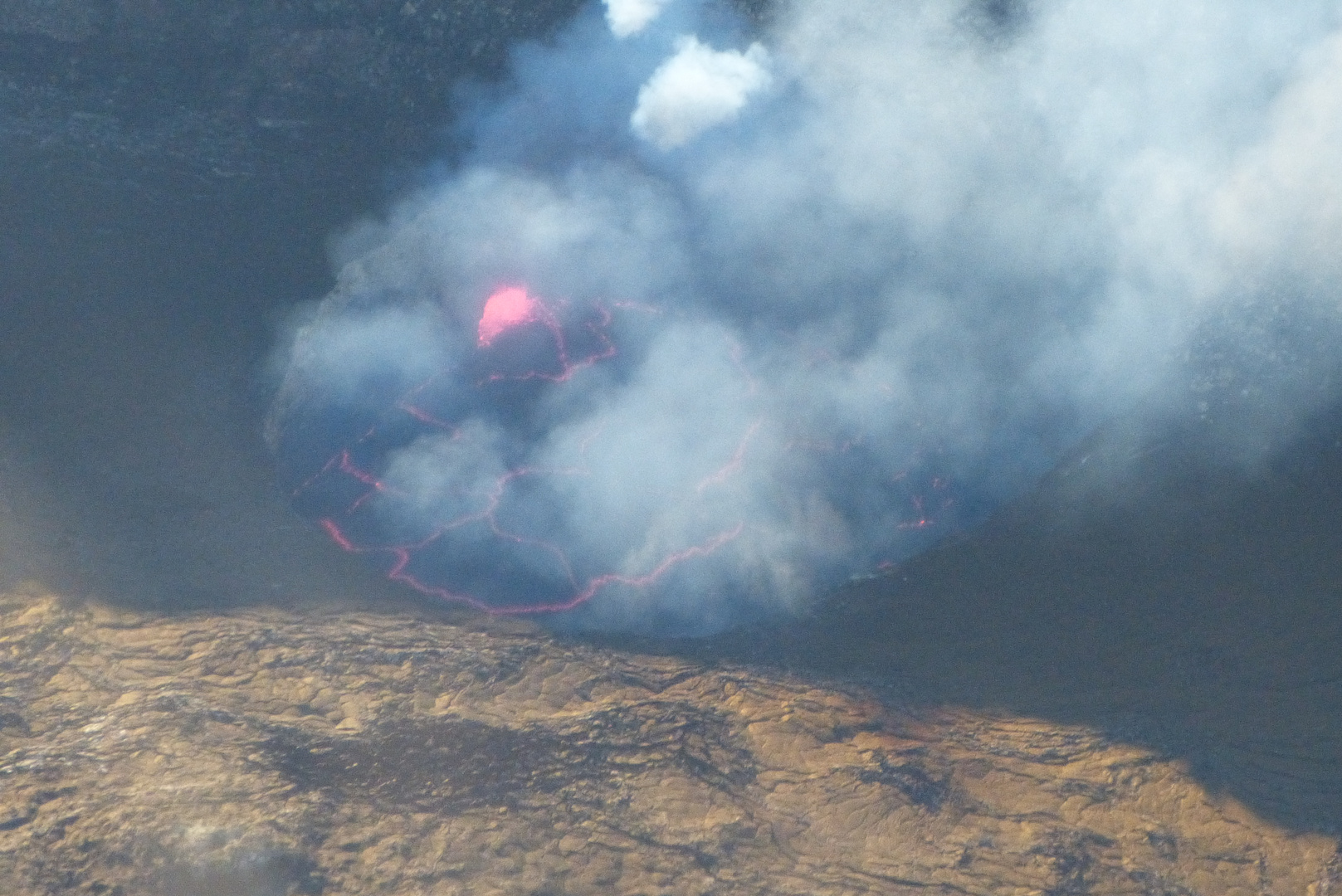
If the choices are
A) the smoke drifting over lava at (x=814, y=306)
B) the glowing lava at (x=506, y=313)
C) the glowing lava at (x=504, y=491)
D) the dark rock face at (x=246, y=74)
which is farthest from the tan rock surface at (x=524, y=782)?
the dark rock face at (x=246, y=74)

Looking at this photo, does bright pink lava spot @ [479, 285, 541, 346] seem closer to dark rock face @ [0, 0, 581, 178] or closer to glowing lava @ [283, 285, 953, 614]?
glowing lava @ [283, 285, 953, 614]

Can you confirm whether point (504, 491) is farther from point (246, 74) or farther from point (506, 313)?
point (246, 74)

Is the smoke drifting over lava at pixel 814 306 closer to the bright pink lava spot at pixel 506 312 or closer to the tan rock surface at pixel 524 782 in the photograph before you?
the bright pink lava spot at pixel 506 312

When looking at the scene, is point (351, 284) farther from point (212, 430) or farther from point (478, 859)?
point (478, 859)

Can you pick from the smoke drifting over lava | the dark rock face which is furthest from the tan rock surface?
the dark rock face

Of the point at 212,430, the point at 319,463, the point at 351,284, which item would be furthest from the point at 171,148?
the point at 319,463

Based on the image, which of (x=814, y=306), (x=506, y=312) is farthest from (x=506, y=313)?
(x=814, y=306)
